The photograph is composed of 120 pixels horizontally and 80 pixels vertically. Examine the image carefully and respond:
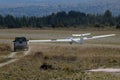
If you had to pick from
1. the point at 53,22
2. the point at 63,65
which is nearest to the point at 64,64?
the point at 63,65

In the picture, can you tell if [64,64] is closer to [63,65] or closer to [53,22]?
[63,65]

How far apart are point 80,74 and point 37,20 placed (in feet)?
382

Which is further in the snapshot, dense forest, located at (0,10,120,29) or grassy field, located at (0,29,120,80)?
dense forest, located at (0,10,120,29)

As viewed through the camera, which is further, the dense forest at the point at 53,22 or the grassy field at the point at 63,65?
the dense forest at the point at 53,22

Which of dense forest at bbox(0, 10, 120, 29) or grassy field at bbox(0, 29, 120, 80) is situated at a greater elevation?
grassy field at bbox(0, 29, 120, 80)

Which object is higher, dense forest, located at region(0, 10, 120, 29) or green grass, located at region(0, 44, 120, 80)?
green grass, located at region(0, 44, 120, 80)

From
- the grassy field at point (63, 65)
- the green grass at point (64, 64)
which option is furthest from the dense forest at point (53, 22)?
the grassy field at point (63, 65)

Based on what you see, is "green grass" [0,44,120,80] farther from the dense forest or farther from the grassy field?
the dense forest

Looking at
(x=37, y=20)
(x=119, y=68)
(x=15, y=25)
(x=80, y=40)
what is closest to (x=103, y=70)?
(x=119, y=68)

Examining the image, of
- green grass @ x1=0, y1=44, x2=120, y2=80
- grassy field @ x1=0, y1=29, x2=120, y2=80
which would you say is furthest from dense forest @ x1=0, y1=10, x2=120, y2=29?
grassy field @ x1=0, y1=29, x2=120, y2=80

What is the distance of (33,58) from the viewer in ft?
158

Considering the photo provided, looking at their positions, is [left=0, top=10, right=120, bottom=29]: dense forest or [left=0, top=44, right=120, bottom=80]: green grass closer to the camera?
[left=0, top=44, right=120, bottom=80]: green grass

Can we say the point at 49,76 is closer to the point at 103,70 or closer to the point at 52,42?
the point at 103,70

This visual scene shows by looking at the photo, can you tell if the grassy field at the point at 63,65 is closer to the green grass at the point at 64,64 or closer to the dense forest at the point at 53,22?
the green grass at the point at 64,64
